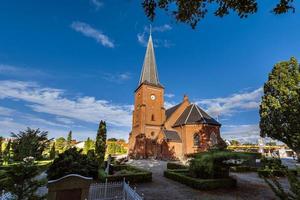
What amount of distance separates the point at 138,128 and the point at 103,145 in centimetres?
1390

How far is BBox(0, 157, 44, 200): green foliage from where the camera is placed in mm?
5859

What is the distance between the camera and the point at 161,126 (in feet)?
125

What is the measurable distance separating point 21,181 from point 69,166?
17.3 ft

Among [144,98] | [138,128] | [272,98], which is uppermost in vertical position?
[144,98]

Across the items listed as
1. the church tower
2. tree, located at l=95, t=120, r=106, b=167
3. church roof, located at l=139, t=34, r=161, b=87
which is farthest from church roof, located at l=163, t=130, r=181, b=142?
tree, located at l=95, t=120, r=106, b=167

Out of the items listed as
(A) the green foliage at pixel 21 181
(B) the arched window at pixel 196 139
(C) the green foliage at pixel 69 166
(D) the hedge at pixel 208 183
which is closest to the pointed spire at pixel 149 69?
(B) the arched window at pixel 196 139

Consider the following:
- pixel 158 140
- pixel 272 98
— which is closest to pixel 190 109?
pixel 158 140

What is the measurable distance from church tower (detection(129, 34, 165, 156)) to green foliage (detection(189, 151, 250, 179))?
72.8ft

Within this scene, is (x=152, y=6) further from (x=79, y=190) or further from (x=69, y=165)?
(x=69, y=165)

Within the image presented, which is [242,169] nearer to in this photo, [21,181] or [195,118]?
[195,118]

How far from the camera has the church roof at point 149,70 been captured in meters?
40.1

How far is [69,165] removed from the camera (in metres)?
11.1

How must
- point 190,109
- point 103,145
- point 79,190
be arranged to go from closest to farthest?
point 79,190 → point 103,145 → point 190,109

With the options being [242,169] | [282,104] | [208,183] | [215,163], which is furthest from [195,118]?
[208,183]
